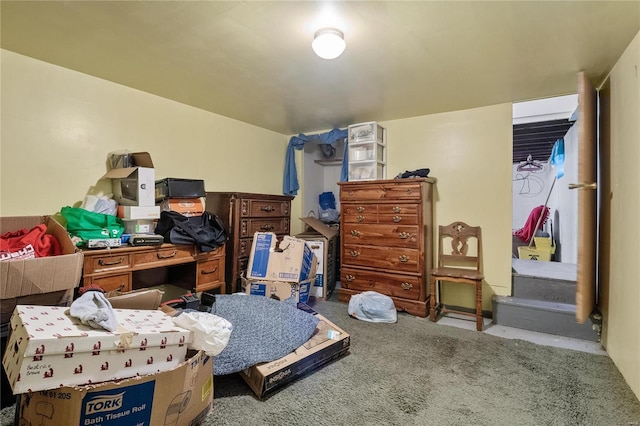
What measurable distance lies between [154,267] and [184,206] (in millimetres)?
599

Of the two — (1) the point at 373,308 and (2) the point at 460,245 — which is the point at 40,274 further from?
(2) the point at 460,245

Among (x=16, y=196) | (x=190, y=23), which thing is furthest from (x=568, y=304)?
(x=16, y=196)

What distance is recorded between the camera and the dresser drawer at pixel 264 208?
3.28 meters

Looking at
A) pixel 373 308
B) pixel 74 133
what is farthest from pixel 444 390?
pixel 74 133

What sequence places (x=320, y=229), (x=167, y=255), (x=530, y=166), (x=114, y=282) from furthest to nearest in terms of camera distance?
(x=530, y=166)
(x=320, y=229)
(x=167, y=255)
(x=114, y=282)

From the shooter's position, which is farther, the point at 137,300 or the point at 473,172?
the point at 473,172

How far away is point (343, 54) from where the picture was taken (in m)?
2.10

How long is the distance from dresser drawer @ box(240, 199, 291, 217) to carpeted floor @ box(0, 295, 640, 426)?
171 cm

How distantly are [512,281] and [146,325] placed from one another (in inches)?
125

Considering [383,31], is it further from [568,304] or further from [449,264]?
[568,304]

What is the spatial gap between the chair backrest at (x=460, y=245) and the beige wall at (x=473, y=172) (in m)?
0.10

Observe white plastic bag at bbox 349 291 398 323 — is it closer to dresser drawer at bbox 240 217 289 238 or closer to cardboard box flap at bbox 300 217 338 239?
cardboard box flap at bbox 300 217 338 239

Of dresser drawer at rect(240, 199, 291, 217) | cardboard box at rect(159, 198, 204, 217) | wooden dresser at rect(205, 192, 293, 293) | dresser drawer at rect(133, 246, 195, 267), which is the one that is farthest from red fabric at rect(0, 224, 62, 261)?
dresser drawer at rect(240, 199, 291, 217)

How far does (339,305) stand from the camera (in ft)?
10.8
